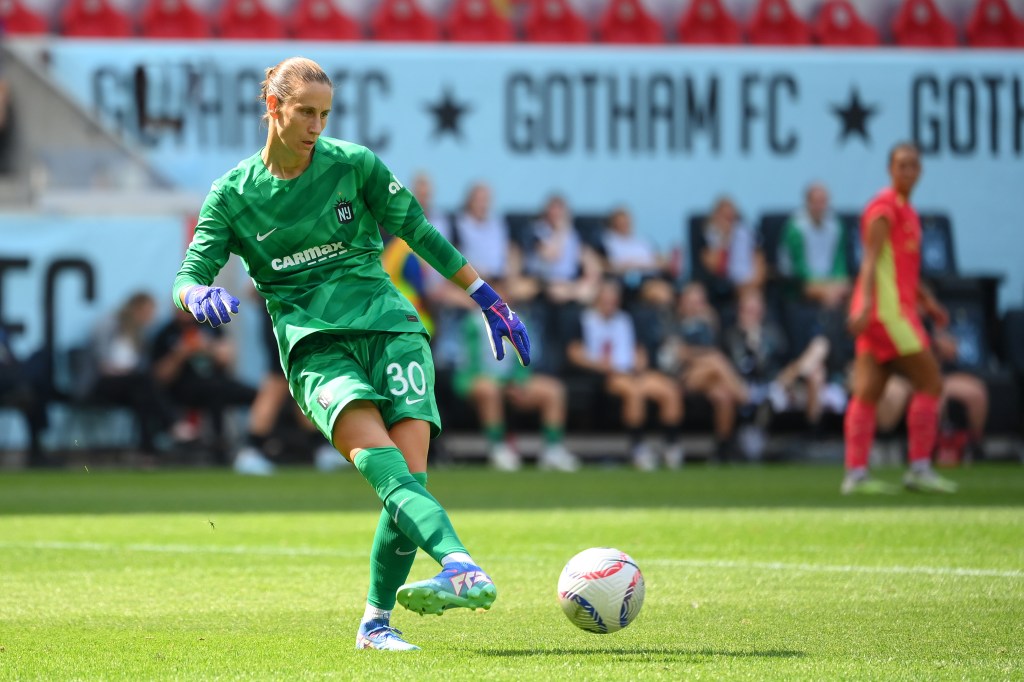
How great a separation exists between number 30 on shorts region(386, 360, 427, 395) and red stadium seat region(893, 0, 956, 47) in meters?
17.3

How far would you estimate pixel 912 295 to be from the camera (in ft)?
40.1

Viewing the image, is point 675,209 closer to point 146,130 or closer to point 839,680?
point 146,130

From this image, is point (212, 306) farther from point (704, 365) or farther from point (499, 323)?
point (704, 365)

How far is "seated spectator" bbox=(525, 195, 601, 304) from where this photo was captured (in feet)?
58.7

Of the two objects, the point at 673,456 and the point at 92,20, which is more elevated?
the point at 92,20

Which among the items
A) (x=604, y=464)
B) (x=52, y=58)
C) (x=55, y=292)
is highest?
(x=52, y=58)

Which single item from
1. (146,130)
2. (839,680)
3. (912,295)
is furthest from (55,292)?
(839,680)

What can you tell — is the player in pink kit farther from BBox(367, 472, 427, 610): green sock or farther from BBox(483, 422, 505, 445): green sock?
BBox(367, 472, 427, 610): green sock

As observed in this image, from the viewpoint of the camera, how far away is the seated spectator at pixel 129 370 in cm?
1627

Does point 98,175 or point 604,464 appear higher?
point 98,175

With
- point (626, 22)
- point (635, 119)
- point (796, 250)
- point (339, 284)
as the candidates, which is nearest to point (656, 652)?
point (339, 284)

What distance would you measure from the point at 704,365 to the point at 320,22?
6.50 m

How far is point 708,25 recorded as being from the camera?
Answer: 21.3m

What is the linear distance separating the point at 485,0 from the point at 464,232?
4.29 metres
